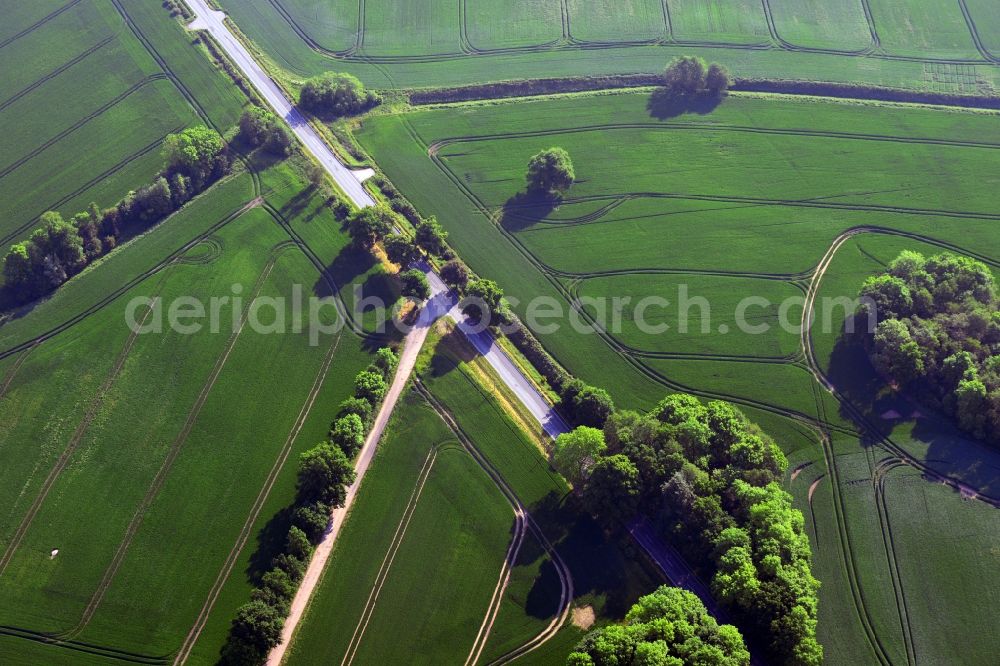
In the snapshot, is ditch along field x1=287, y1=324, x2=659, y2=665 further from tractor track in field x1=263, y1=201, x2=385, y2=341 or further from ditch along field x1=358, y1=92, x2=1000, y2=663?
ditch along field x1=358, y1=92, x2=1000, y2=663

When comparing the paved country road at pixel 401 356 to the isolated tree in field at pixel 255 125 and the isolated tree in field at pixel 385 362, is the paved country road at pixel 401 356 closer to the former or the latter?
the isolated tree in field at pixel 385 362

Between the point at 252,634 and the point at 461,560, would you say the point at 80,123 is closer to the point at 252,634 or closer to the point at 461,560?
the point at 252,634

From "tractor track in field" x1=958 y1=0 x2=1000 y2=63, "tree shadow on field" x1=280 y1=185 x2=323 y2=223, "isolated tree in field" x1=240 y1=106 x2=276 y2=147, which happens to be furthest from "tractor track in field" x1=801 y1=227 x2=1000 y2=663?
"isolated tree in field" x1=240 y1=106 x2=276 y2=147

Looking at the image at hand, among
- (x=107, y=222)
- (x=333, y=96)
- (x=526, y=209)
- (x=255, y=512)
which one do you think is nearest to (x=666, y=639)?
(x=255, y=512)

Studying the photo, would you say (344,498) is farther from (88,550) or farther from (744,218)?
(744,218)

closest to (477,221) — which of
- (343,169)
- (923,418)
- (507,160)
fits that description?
(507,160)

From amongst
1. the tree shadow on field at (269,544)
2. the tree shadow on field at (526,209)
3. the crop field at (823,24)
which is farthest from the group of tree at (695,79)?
the tree shadow on field at (269,544)
